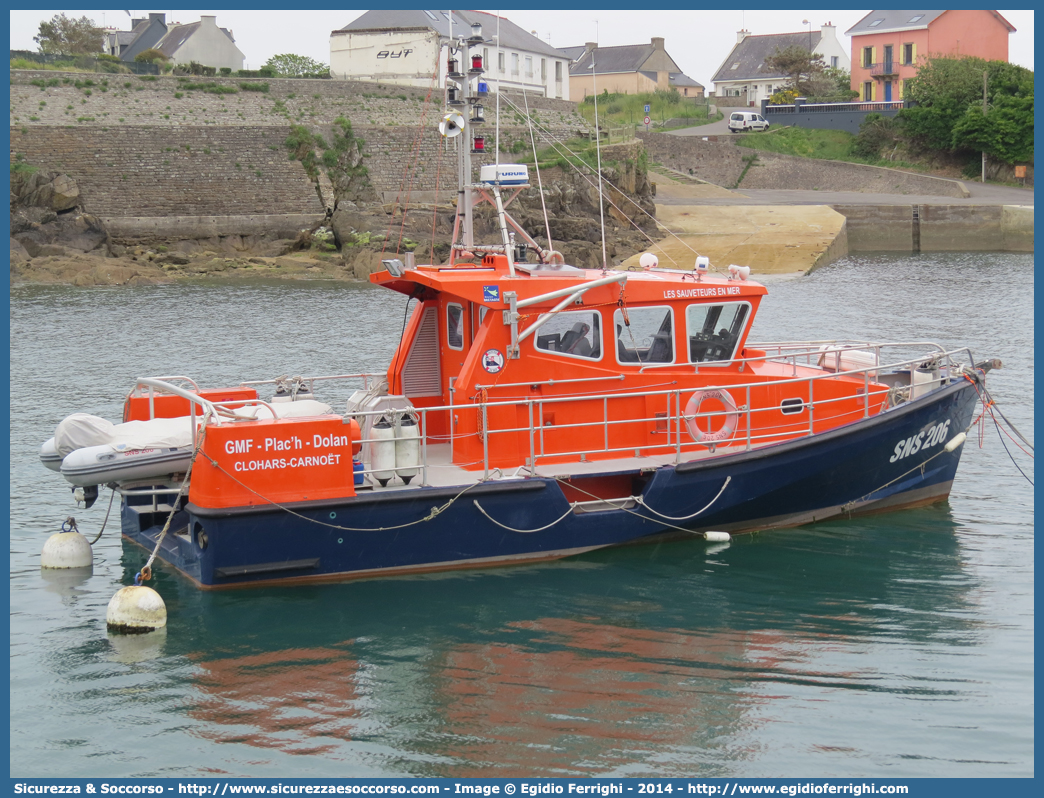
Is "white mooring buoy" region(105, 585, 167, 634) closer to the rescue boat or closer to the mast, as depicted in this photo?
the rescue boat

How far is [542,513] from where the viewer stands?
Result: 9836mm

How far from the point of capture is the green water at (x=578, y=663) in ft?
22.7

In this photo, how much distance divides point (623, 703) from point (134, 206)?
124ft

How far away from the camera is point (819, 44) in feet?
251

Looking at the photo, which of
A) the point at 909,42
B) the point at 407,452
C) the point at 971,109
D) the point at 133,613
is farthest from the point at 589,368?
the point at 909,42

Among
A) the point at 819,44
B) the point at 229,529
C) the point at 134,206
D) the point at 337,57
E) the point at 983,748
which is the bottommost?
the point at 983,748

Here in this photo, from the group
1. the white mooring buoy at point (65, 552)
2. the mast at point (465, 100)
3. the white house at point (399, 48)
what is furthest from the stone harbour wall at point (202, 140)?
the white mooring buoy at point (65, 552)

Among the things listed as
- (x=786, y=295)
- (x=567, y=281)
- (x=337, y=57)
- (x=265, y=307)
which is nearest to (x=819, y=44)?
(x=337, y=57)

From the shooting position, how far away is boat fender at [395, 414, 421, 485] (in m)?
9.56

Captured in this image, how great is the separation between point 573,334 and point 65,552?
518 centimetres

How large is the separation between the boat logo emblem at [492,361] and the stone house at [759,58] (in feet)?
222

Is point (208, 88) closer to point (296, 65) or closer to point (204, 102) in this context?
point (204, 102)

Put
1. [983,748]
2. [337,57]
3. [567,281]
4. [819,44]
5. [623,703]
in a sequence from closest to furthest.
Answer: [983,748] < [623,703] < [567,281] < [337,57] < [819,44]

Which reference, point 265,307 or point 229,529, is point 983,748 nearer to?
point 229,529
